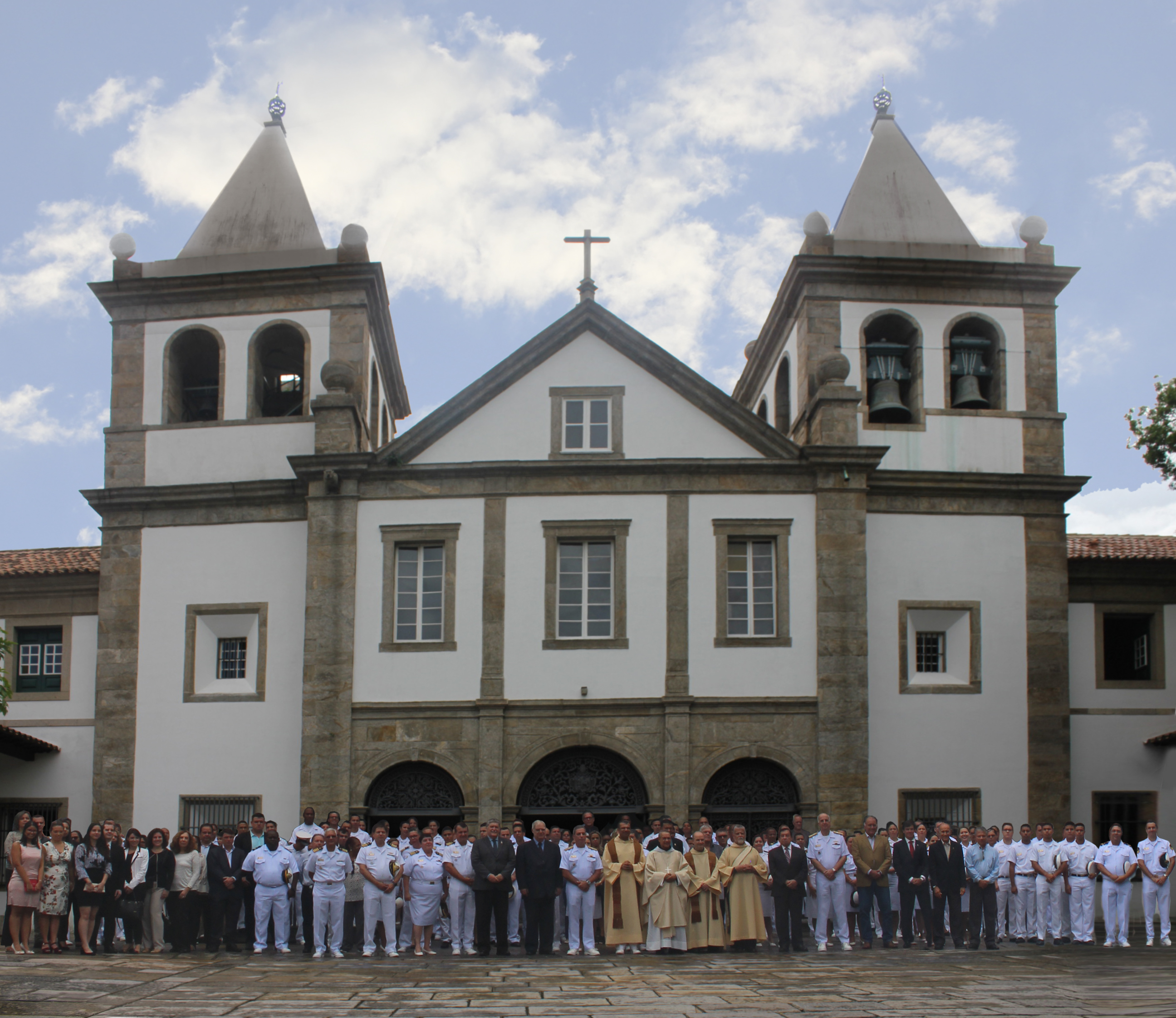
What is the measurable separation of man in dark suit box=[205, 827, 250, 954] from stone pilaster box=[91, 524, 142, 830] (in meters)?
6.29

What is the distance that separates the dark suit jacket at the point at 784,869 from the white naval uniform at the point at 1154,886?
457cm

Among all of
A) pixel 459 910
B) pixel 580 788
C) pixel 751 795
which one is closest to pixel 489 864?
pixel 459 910

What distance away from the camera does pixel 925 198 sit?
1058 inches

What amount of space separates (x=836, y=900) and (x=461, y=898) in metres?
4.80

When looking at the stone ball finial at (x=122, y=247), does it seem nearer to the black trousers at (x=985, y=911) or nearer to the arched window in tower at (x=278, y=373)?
the arched window in tower at (x=278, y=373)

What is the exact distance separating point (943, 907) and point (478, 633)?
8107 millimetres

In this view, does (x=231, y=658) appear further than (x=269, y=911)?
Yes

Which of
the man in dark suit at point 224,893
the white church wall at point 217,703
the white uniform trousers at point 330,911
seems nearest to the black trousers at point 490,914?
the white uniform trousers at point 330,911

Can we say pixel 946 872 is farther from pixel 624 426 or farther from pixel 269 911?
pixel 624 426

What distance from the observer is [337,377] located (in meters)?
24.0

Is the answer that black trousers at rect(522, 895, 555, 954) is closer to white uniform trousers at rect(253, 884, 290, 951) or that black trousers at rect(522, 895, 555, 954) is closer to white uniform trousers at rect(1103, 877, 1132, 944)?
white uniform trousers at rect(253, 884, 290, 951)

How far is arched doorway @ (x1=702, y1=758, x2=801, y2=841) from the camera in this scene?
22.2 metres

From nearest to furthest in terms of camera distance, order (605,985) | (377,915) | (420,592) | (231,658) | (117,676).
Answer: (605,985) < (377,915) < (420,592) < (117,676) < (231,658)

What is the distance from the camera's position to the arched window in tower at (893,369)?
24656 mm
